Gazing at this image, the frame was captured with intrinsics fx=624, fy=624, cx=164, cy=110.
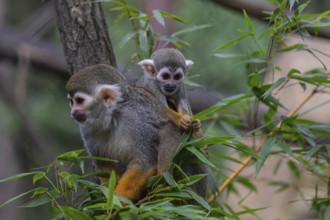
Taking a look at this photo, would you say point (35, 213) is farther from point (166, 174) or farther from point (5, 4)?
point (166, 174)

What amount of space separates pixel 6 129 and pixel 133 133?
4543 millimetres

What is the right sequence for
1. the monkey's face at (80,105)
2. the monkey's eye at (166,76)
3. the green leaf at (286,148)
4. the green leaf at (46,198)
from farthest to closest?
1. the monkey's eye at (166,76)
2. the green leaf at (286,148)
3. the monkey's face at (80,105)
4. the green leaf at (46,198)

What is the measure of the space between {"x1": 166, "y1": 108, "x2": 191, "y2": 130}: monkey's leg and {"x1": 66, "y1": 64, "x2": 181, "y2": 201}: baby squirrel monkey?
0.02 m

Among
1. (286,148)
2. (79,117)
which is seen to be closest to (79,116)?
(79,117)

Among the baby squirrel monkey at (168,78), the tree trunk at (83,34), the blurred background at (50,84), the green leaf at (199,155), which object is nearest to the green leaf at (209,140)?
the green leaf at (199,155)

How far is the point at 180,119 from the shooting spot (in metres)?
3.31

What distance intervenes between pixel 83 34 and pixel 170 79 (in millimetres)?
580

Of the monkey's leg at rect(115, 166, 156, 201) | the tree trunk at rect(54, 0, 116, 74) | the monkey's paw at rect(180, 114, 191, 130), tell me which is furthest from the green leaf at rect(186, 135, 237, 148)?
the tree trunk at rect(54, 0, 116, 74)

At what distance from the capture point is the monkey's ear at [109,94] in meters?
3.24

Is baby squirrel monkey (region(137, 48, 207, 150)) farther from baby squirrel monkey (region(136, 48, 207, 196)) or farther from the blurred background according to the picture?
the blurred background

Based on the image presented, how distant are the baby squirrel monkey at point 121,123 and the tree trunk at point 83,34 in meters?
0.34

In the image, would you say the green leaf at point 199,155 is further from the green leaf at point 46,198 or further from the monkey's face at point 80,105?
the green leaf at point 46,198

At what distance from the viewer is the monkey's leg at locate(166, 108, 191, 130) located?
10.8 ft

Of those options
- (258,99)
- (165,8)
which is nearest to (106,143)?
(258,99)
